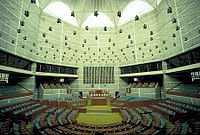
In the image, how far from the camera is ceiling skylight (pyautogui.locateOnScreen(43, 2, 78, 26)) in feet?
75.2

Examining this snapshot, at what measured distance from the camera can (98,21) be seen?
28.7 metres

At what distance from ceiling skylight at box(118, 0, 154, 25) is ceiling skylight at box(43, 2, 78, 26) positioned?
13482 millimetres

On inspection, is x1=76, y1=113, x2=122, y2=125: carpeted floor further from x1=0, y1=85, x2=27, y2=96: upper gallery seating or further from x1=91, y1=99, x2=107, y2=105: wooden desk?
x1=0, y1=85, x2=27, y2=96: upper gallery seating

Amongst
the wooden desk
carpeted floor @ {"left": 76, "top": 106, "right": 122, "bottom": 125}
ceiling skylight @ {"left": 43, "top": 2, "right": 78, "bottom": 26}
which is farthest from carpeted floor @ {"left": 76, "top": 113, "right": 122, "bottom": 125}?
ceiling skylight @ {"left": 43, "top": 2, "right": 78, "bottom": 26}

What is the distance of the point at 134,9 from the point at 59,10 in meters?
17.0

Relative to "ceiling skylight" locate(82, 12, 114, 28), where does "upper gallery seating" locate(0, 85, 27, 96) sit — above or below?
below

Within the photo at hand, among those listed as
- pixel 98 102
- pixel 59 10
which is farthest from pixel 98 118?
pixel 59 10

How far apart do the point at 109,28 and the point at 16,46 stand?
21225 millimetres

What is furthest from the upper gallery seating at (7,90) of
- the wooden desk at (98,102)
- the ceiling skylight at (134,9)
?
the ceiling skylight at (134,9)

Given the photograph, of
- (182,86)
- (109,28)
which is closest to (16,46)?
(109,28)

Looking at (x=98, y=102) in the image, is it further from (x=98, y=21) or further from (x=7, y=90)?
(x=98, y=21)

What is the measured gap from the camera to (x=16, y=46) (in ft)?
52.7

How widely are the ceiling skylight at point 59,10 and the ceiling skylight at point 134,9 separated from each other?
13482 millimetres

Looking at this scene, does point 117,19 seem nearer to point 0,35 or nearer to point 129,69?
point 129,69
